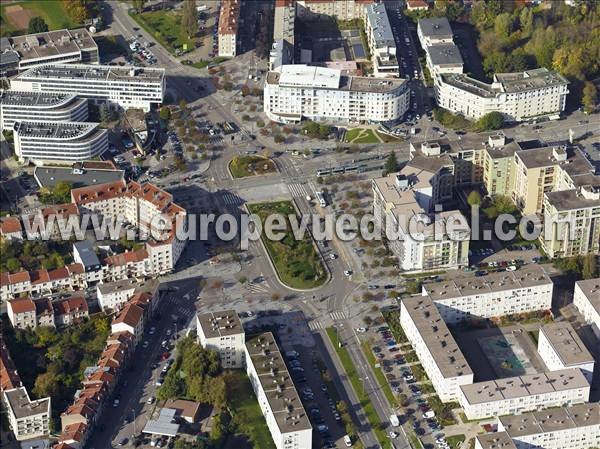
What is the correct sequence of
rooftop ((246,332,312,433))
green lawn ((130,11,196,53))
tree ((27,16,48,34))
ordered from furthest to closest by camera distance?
1. tree ((27,16,48,34))
2. green lawn ((130,11,196,53))
3. rooftop ((246,332,312,433))

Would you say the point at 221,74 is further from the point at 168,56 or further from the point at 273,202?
the point at 273,202

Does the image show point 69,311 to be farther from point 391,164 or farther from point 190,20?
point 190,20

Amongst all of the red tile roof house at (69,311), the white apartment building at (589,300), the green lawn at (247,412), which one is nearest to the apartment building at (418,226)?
the white apartment building at (589,300)

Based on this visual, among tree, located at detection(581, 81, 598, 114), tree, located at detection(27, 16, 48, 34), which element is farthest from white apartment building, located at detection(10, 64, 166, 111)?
tree, located at detection(581, 81, 598, 114)

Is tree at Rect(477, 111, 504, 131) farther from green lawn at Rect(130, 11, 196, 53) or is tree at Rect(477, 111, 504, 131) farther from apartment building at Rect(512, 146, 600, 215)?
green lawn at Rect(130, 11, 196, 53)

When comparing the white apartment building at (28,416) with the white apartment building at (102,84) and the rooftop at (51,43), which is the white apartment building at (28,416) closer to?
the white apartment building at (102,84)

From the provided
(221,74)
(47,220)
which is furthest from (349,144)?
(47,220)

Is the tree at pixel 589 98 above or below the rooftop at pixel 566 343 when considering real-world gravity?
above

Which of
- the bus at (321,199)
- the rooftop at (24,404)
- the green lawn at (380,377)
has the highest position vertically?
the bus at (321,199)
